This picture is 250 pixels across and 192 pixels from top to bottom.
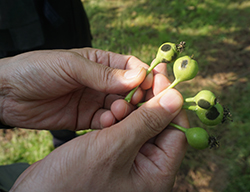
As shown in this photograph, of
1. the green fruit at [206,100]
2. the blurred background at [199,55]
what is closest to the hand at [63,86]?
the green fruit at [206,100]

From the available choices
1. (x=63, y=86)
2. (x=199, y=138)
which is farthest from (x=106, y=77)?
(x=199, y=138)

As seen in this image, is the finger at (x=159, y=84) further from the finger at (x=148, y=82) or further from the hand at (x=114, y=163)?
the hand at (x=114, y=163)

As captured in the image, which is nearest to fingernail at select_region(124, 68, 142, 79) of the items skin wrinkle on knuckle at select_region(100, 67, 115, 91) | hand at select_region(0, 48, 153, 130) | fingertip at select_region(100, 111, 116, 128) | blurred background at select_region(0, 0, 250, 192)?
hand at select_region(0, 48, 153, 130)

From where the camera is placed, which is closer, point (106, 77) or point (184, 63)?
point (184, 63)

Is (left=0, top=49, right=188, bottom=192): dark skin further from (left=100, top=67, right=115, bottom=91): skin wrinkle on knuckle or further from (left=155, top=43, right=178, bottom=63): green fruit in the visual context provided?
(left=155, top=43, right=178, bottom=63): green fruit

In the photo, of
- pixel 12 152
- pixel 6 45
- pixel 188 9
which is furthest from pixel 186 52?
pixel 12 152

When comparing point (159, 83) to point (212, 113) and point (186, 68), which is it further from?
point (212, 113)

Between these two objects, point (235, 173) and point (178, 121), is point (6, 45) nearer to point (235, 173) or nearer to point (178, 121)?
point (178, 121)
